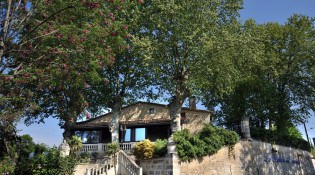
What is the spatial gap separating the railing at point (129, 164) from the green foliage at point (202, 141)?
3.05 metres

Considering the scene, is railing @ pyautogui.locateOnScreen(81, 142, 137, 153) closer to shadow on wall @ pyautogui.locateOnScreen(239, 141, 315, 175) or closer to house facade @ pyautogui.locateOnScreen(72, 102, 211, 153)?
house facade @ pyautogui.locateOnScreen(72, 102, 211, 153)

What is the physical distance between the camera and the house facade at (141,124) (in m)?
29.0

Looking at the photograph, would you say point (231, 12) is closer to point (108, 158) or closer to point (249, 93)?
point (249, 93)

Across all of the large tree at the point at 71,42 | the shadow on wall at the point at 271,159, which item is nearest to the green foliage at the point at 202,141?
the shadow on wall at the point at 271,159

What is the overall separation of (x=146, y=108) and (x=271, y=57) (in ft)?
48.6

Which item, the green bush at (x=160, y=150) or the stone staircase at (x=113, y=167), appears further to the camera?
the green bush at (x=160, y=150)

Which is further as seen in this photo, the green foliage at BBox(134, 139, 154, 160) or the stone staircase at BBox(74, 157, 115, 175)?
the green foliage at BBox(134, 139, 154, 160)

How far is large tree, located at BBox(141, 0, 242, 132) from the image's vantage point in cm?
2111

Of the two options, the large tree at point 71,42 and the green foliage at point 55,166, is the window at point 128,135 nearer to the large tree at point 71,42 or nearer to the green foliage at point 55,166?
the green foliage at point 55,166

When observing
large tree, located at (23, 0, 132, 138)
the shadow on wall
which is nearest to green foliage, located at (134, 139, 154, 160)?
the shadow on wall

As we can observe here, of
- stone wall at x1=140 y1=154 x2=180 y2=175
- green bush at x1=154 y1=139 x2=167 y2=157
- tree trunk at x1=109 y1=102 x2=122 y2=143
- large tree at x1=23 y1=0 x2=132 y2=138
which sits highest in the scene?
large tree at x1=23 y1=0 x2=132 y2=138

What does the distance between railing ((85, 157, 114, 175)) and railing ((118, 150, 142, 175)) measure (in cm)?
72

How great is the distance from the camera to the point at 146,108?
30.7 m

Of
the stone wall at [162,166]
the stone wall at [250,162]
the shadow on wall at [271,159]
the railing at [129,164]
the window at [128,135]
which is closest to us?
the railing at [129,164]
